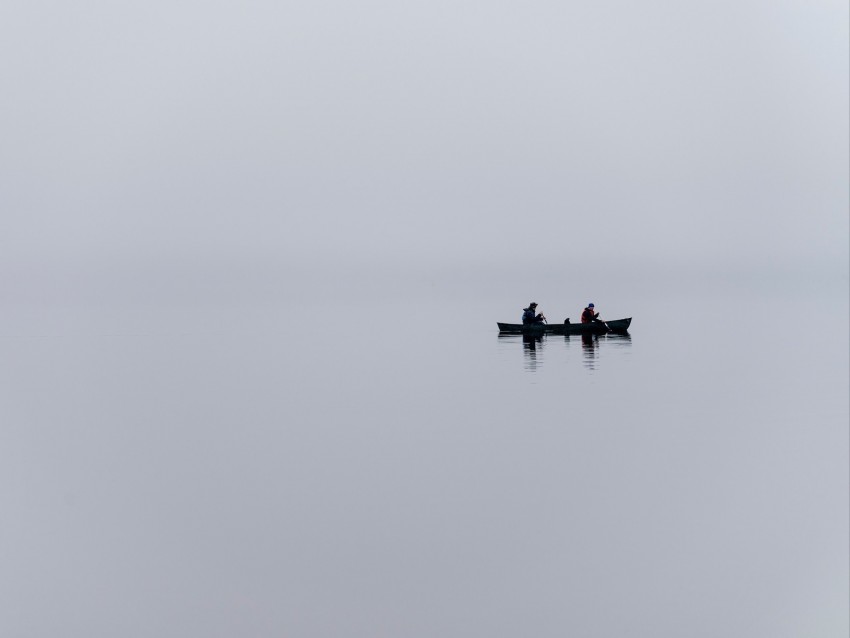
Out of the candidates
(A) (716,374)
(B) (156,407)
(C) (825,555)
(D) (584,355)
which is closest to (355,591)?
(C) (825,555)

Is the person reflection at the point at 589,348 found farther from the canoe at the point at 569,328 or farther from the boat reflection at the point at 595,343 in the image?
the canoe at the point at 569,328

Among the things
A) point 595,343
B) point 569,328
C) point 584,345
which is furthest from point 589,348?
point 595,343

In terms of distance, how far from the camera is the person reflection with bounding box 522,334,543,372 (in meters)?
55.1

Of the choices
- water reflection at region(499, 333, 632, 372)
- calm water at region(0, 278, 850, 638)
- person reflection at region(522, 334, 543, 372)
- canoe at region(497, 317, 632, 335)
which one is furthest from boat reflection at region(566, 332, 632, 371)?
calm water at region(0, 278, 850, 638)

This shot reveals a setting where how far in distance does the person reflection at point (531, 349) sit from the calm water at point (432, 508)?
492 cm

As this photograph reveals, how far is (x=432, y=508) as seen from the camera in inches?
937

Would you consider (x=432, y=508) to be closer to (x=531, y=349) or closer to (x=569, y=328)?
(x=531, y=349)

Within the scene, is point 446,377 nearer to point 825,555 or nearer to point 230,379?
point 230,379

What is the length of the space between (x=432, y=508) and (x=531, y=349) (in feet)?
140

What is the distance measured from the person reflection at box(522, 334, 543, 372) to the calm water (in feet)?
16.1

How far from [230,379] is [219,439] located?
792 inches

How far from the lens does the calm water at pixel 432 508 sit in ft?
57.8

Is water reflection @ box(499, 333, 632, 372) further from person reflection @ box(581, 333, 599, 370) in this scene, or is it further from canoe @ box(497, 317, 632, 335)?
canoe @ box(497, 317, 632, 335)

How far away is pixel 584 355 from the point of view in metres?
60.2
